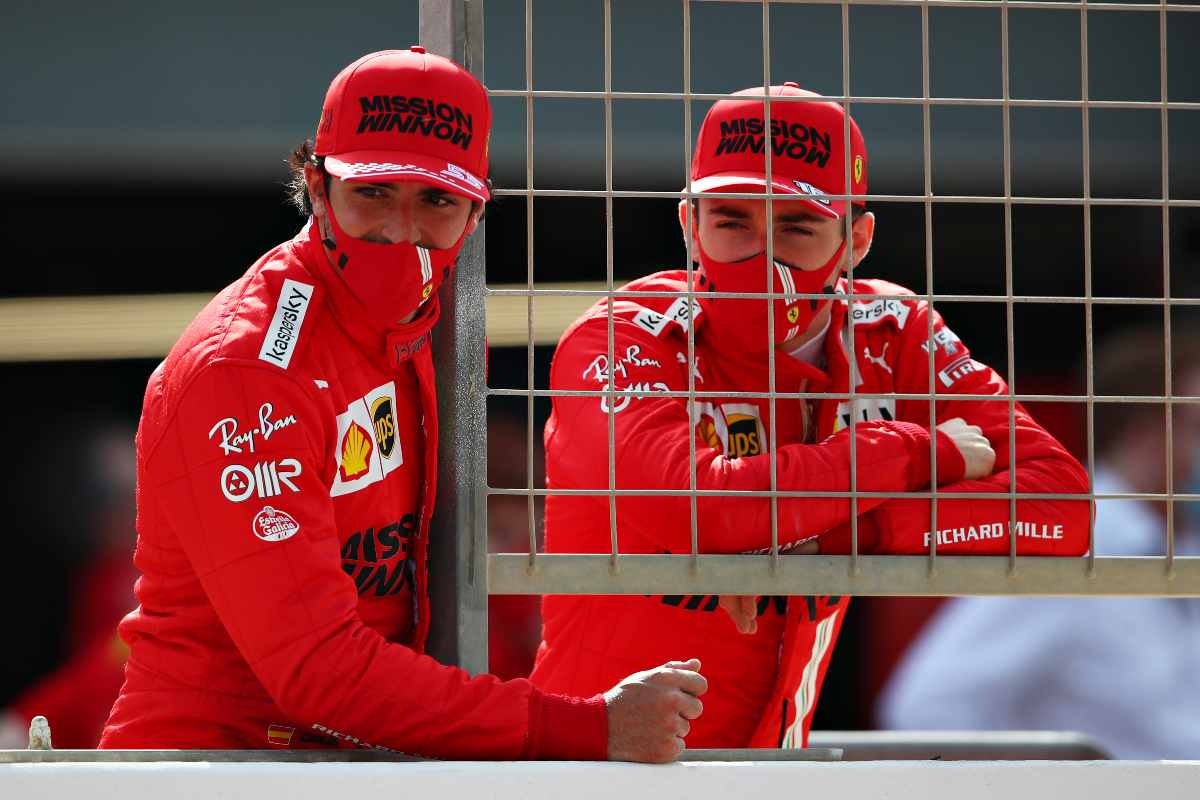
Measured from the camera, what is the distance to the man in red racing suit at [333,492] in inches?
65.3

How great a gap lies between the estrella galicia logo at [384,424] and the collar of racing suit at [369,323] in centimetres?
5

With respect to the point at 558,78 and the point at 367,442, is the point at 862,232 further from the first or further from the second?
the point at 558,78

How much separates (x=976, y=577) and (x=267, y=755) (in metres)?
0.86

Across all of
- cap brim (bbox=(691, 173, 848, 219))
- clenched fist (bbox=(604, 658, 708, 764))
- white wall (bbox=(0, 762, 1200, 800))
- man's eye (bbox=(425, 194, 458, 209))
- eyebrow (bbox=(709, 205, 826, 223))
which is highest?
cap brim (bbox=(691, 173, 848, 219))

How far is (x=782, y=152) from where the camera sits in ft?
7.32

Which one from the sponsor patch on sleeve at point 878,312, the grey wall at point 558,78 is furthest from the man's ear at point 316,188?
the grey wall at point 558,78

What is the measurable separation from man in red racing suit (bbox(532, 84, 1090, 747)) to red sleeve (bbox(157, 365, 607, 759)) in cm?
39

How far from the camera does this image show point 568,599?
232 cm

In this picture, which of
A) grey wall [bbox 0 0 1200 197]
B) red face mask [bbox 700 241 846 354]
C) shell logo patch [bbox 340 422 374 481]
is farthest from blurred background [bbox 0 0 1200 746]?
shell logo patch [bbox 340 422 374 481]

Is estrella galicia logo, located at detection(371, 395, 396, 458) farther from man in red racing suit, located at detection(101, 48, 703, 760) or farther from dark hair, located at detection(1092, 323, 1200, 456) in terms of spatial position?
dark hair, located at detection(1092, 323, 1200, 456)

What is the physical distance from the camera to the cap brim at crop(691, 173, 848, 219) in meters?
2.19

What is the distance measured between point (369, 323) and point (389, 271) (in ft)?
0.22

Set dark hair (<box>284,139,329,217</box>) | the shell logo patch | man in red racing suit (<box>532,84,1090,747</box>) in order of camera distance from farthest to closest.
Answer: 1. dark hair (<box>284,139,329,217</box>)
2. man in red racing suit (<box>532,84,1090,747</box>)
3. the shell logo patch

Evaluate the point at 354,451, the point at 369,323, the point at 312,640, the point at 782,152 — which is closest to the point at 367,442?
the point at 354,451
